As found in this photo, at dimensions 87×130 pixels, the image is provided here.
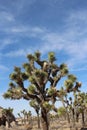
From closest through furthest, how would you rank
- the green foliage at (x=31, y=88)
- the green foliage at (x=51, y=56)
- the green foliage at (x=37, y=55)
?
the green foliage at (x=31, y=88), the green foliage at (x=51, y=56), the green foliage at (x=37, y=55)

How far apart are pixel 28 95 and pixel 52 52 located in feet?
12.4

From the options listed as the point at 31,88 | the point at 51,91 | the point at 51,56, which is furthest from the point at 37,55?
the point at 51,91

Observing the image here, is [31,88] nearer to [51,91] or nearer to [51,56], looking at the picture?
[51,91]

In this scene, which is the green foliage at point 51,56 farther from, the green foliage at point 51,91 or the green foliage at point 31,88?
the green foliage at point 31,88

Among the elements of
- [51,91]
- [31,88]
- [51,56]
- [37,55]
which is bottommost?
[51,91]

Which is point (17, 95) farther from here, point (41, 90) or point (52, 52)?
point (52, 52)

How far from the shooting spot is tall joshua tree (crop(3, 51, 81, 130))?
20.0m

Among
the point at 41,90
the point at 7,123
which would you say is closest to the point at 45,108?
the point at 41,90

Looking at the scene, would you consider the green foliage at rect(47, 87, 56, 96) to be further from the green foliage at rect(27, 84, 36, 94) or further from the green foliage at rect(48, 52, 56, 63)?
the green foliage at rect(48, 52, 56, 63)

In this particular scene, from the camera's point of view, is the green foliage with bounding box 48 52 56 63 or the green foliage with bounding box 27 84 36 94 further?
the green foliage with bounding box 48 52 56 63

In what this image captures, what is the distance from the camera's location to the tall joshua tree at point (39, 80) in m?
20.0

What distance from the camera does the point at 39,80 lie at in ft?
65.8

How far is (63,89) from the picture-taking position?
20.8 m

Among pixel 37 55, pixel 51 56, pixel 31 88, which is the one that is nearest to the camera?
pixel 31 88
